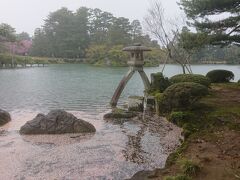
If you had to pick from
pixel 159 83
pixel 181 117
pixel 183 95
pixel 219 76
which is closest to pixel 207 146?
pixel 181 117

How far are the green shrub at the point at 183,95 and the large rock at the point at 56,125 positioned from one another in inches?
122

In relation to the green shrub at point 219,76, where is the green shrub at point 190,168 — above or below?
below

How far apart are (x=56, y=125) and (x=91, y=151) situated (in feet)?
8.15

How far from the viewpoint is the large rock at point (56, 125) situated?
407 inches

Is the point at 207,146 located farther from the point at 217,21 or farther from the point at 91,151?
the point at 217,21

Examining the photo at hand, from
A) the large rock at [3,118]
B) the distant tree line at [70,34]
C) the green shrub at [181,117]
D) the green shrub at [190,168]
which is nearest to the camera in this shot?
the green shrub at [190,168]

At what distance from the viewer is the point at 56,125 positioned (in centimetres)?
1051

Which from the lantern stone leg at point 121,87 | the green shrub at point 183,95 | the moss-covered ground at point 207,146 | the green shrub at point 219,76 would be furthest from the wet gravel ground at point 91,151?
the green shrub at point 219,76

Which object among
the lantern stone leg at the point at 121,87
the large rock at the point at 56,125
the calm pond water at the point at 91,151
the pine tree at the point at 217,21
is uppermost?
the pine tree at the point at 217,21

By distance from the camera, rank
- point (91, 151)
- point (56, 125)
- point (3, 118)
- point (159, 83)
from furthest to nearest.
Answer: point (159, 83), point (3, 118), point (56, 125), point (91, 151)

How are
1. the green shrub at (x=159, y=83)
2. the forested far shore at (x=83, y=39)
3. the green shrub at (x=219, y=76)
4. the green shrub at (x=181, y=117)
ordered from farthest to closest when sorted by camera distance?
the forested far shore at (x=83, y=39) < the green shrub at (x=219, y=76) < the green shrub at (x=159, y=83) < the green shrub at (x=181, y=117)

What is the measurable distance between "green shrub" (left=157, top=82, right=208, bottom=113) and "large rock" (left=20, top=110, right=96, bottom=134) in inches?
122

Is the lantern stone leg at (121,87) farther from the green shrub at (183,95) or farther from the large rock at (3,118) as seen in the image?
the large rock at (3,118)

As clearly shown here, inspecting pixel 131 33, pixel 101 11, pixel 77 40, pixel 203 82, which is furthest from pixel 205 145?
pixel 101 11
